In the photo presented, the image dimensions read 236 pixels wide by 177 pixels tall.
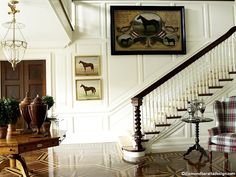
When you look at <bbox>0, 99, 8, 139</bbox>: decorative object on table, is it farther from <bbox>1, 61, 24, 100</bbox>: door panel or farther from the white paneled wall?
<bbox>1, 61, 24, 100</bbox>: door panel

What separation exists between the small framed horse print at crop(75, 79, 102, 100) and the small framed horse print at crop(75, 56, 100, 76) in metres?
0.18

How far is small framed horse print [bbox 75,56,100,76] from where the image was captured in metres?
A: 6.20

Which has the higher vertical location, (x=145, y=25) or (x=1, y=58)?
(x=145, y=25)

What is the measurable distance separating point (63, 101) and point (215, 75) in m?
3.65

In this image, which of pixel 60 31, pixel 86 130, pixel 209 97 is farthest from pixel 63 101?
pixel 209 97

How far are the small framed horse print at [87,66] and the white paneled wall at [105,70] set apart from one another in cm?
11

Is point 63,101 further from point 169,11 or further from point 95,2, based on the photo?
point 169,11

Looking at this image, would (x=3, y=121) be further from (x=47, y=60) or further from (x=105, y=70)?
(x=105, y=70)

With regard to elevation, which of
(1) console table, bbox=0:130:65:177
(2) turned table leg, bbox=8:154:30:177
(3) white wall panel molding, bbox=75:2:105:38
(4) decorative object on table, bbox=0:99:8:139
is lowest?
(2) turned table leg, bbox=8:154:30:177

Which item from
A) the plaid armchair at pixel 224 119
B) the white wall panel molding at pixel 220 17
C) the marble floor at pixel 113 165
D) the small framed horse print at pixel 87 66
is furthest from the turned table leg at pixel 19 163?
the white wall panel molding at pixel 220 17

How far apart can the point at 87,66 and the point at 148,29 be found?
6.04ft

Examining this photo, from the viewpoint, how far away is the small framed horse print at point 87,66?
6203 millimetres

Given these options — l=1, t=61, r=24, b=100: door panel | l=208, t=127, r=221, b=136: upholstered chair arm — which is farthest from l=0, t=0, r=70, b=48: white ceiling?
l=208, t=127, r=221, b=136: upholstered chair arm

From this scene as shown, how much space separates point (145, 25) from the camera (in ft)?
21.1
